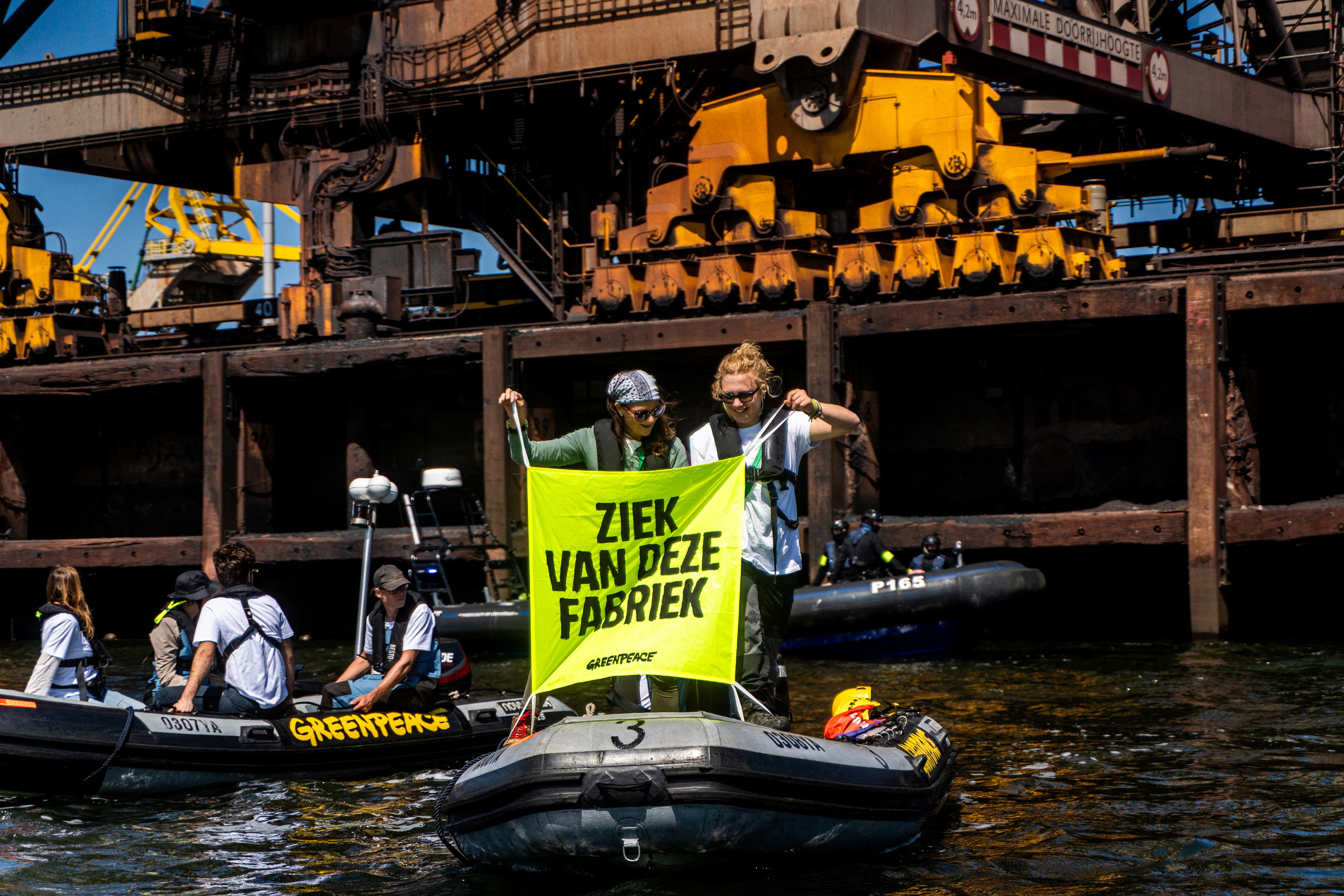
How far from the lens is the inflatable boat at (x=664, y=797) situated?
5.73 metres

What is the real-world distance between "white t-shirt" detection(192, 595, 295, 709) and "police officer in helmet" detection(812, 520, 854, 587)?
756 centimetres

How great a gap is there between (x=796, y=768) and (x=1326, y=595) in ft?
41.6

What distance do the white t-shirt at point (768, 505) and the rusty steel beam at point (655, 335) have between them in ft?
33.4

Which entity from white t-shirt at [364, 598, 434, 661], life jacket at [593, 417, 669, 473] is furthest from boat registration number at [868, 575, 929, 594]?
life jacket at [593, 417, 669, 473]

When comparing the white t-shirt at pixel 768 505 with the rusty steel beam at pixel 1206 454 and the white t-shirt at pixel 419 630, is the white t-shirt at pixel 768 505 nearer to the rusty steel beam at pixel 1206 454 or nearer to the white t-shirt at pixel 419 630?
the white t-shirt at pixel 419 630

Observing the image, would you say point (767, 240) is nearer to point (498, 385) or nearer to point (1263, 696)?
point (498, 385)

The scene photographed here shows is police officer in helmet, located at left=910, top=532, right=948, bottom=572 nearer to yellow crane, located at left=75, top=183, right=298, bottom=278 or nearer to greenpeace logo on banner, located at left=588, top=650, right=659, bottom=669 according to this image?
greenpeace logo on banner, located at left=588, top=650, right=659, bottom=669

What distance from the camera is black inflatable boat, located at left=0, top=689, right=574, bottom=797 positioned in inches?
324

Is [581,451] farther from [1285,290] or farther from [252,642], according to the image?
[1285,290]

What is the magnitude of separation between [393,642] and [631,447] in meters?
3.41

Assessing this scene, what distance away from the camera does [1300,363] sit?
1666 cm

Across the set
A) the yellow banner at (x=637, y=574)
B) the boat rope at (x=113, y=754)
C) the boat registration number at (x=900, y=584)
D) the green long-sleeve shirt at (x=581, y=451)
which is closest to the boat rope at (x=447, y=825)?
the yellow banner at (x=637, y=574)

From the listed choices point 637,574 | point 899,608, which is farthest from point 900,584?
point 637,574

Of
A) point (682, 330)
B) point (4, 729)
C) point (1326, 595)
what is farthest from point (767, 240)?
point (4, 729)
